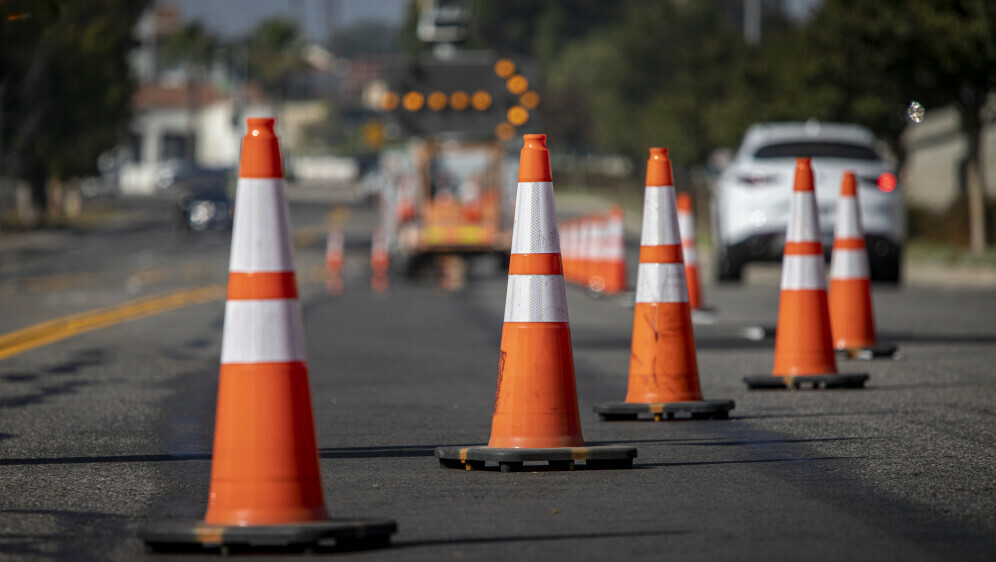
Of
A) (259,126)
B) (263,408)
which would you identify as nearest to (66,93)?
(259,126)

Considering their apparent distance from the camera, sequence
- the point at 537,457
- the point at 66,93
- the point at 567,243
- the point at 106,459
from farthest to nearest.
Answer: the point at 66,93 < the point at 567,243 < the point at 106,459 < the point at 537,457

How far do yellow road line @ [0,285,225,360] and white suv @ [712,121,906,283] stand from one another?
631cm

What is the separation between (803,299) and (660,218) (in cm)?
158

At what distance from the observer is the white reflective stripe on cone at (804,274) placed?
910cm

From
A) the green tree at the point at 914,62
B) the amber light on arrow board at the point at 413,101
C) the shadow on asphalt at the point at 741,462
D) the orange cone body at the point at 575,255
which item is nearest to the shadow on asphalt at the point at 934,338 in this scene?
the shadow on asphalt at the point at 741,462

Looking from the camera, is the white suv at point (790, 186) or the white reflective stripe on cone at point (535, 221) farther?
the white suv at point (790, 186)

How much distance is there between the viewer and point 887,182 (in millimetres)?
18234

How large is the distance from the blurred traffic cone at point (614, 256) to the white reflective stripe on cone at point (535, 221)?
1343 centimetres

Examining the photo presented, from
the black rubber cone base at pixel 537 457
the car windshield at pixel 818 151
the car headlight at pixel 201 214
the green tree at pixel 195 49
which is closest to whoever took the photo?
the black rubber cone base at pixel 537 457

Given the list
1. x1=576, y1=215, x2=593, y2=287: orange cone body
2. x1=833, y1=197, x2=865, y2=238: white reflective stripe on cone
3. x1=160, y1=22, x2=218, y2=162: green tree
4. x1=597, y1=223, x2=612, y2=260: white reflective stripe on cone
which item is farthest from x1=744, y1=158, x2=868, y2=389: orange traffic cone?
x1=160, y1=22, x2=218, y2=162: green tree

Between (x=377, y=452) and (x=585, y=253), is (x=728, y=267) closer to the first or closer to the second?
(x=585, y=253)

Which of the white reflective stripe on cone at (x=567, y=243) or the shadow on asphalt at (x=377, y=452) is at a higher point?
the white reflective stripe on cone at (x=567, y=243)

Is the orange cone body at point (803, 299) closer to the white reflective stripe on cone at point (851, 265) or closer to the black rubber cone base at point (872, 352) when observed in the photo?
the white reflective stripe on cone at point (851, 265)

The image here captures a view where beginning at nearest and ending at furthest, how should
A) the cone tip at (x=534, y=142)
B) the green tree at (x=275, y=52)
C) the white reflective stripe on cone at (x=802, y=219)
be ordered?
the cone tip at (x=534, y=142) → the white reflective stripe on cone at (x=802, y=219) → the green tree at (x=275, y=52)
